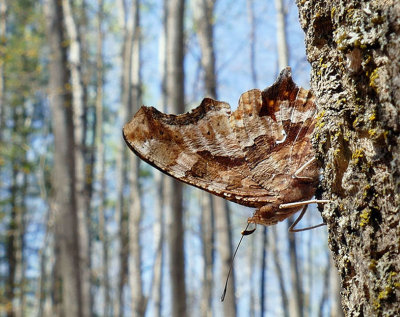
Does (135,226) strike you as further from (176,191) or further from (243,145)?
(243,145)

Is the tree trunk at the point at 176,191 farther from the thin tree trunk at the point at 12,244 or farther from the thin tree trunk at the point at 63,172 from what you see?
the thin tree trunk at the point at 12,244

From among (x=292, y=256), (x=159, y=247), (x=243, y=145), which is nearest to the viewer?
(x=243, y=145)

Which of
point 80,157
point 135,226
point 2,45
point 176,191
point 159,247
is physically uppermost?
point 2,45

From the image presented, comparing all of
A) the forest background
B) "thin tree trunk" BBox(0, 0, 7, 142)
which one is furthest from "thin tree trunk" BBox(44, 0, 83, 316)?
"thin tree trunk" BBox(0, 0, 7, 142)

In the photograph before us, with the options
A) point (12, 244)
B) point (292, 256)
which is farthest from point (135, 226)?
point (12, 244)

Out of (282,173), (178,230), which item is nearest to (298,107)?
(282,173)

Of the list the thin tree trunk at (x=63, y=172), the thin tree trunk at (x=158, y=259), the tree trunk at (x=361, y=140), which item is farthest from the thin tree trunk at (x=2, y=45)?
the tree trunk at (x=361, y=140)
